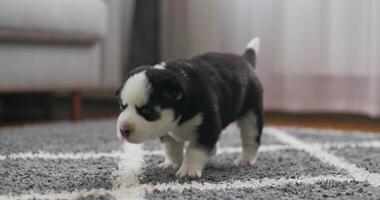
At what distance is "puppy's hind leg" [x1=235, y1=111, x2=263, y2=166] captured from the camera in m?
1.14

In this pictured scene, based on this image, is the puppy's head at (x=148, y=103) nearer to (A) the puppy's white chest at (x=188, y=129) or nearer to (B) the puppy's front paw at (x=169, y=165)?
(A) the puppy's white chest at (x=188, y=129)

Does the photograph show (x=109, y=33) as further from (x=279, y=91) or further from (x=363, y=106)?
(x=363, y=106)

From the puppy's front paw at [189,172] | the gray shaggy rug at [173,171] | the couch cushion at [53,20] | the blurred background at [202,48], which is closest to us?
the gray shaggy rug at [173,171]

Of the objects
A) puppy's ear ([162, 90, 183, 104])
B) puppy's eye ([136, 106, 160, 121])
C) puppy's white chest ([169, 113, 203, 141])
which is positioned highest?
puppy's ear ([162, 90, 183, 104])

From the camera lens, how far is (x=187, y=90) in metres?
0.94

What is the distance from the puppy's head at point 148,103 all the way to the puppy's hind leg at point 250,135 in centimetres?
25

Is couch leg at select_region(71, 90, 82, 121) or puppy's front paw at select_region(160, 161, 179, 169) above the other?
puppy's front paw at select_region(160, 161, 179, 169)

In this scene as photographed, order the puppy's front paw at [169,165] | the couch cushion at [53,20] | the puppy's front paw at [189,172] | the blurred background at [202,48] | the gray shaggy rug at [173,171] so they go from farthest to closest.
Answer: the blurred background at [202,48]
the couch cushion at [53,20]
the puppy's front paw at [169,165]
the puppy's front paw at [189,172]
the gray shaggy rug at [173,171]

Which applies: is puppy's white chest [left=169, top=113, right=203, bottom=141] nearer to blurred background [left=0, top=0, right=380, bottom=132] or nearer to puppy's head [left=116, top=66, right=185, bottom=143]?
puppy's head [left=116, top=66, right=185, bottom=143]

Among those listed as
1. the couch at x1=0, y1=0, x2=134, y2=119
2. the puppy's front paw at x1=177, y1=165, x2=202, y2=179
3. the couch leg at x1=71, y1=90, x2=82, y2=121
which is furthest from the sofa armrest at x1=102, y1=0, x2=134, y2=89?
the puppy's front paw at x1=177, y1=165, x2=202, y2=179

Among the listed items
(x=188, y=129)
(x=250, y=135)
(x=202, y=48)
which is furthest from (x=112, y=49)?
(x=188, y=129)

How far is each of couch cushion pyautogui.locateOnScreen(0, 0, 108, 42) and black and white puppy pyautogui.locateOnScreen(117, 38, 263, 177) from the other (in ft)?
2.66

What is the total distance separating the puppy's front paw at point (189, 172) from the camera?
0.96m

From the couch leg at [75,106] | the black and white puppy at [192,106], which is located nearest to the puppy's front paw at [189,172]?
the black and white puppy at [192,106]
